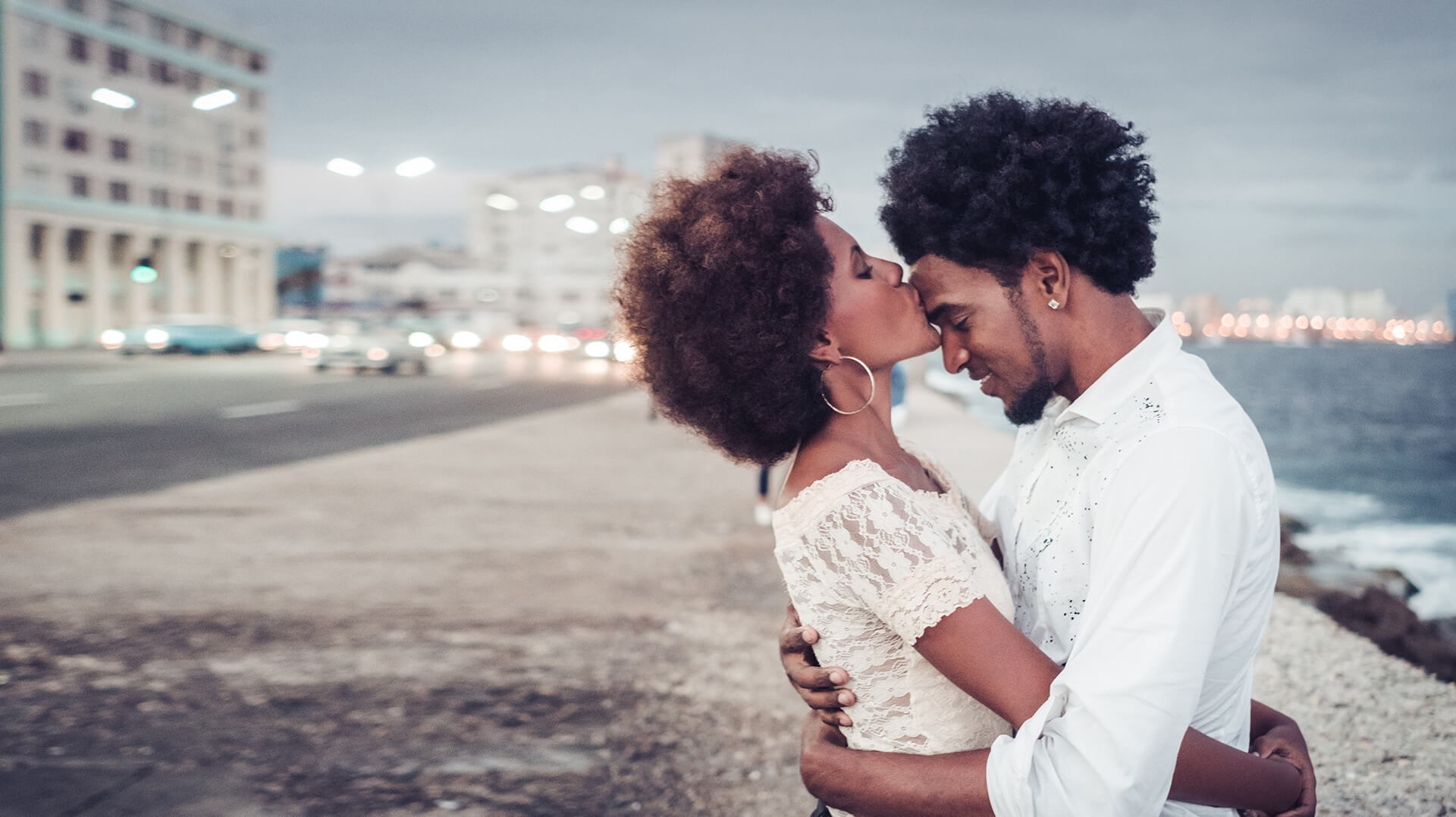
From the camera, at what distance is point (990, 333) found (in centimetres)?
198

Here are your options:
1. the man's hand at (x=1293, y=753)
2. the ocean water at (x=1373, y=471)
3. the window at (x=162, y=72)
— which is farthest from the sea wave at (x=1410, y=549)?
the window at (x=162, y=72)

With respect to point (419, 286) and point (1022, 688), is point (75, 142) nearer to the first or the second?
point (419, 286)

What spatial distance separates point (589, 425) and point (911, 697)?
14620 millimetres

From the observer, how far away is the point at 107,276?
177 feet

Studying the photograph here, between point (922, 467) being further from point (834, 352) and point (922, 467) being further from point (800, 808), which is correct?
point (800, 808)

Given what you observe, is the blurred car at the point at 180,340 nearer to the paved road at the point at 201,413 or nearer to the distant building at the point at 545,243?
the paved road at the point at 201,413

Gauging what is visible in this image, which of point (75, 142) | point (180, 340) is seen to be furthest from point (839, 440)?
point (75, 142)

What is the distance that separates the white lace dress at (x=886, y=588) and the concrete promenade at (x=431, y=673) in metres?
1.86

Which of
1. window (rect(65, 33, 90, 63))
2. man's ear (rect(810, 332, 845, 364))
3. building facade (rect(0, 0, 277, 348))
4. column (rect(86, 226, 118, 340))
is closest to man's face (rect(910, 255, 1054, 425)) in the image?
man's ear (rect(810, 332, 845, 364))

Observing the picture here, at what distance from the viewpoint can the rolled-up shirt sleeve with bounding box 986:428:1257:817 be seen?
1430 millimetres

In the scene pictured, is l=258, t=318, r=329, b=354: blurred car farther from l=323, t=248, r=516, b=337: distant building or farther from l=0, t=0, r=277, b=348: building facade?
l=323, t=248, r=516, b=337: distant building

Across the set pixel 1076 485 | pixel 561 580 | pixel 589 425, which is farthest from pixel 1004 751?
pixel 589 425

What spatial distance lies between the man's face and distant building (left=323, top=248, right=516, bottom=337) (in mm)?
72154

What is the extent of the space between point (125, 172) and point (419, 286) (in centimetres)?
3573
